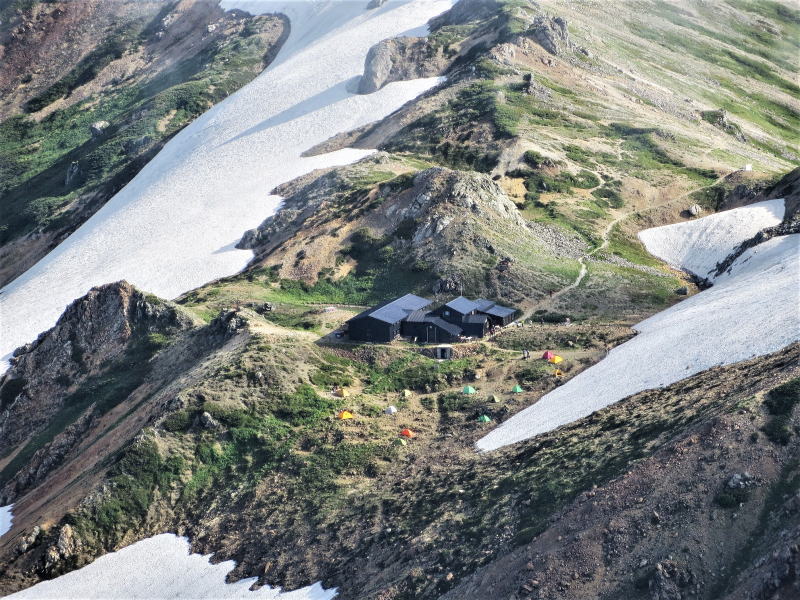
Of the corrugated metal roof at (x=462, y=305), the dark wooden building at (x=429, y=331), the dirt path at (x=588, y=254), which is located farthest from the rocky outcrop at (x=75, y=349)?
the dirt path at (x=588, y=254)

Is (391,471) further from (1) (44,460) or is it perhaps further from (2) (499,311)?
(1) (44,460)

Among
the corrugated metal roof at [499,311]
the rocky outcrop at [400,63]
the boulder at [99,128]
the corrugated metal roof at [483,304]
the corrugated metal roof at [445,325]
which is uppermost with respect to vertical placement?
the boulder at [99,128]

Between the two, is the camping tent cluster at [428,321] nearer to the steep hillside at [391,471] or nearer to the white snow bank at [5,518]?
the steep hillside at [391,471]

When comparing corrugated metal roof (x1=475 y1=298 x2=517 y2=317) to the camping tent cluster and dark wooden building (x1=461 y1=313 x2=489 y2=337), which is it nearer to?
the camping tent cluster

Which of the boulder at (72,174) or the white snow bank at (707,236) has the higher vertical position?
the boulder at (72,174)

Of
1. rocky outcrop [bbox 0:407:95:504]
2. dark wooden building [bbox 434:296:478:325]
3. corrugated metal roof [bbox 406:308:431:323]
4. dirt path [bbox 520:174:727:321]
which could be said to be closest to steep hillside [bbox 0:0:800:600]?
rocky outcrop [bbox 0:407:95:504]

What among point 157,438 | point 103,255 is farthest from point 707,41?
point 157,438
